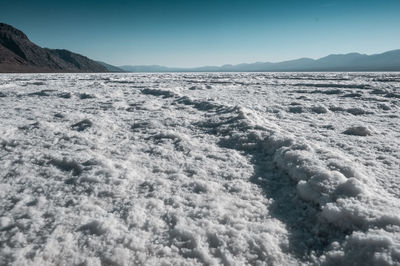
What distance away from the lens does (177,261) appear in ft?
5.64

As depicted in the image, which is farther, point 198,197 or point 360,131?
point 360,131

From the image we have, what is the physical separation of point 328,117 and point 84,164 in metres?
5.56

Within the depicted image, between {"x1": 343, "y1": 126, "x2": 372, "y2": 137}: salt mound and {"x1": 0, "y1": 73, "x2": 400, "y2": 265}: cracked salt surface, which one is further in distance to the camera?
{"x1": 343, "y1": 126, "x2": 372, "y2": 137}: salt mound

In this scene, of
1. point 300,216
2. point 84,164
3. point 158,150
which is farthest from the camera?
point 158,150

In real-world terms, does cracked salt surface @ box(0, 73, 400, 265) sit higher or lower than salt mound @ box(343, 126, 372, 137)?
lower

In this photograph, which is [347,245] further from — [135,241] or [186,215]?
[135,241]

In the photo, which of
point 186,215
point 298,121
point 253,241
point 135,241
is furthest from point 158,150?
point 298,121

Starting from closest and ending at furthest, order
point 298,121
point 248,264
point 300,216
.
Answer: point 248,264 < point 300,216 < point 298,121

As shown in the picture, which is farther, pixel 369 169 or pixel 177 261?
pixel 369 169

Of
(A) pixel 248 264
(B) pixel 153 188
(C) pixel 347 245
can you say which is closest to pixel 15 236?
(B) pixel 153 188

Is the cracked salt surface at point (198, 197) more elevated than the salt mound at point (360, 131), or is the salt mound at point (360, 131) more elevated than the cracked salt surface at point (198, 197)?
the salt mound at point (360, 131)

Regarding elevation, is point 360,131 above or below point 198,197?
above

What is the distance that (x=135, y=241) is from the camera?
1.88 metres

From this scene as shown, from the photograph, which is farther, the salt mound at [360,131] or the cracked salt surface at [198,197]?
the salt mound at [360,131]
